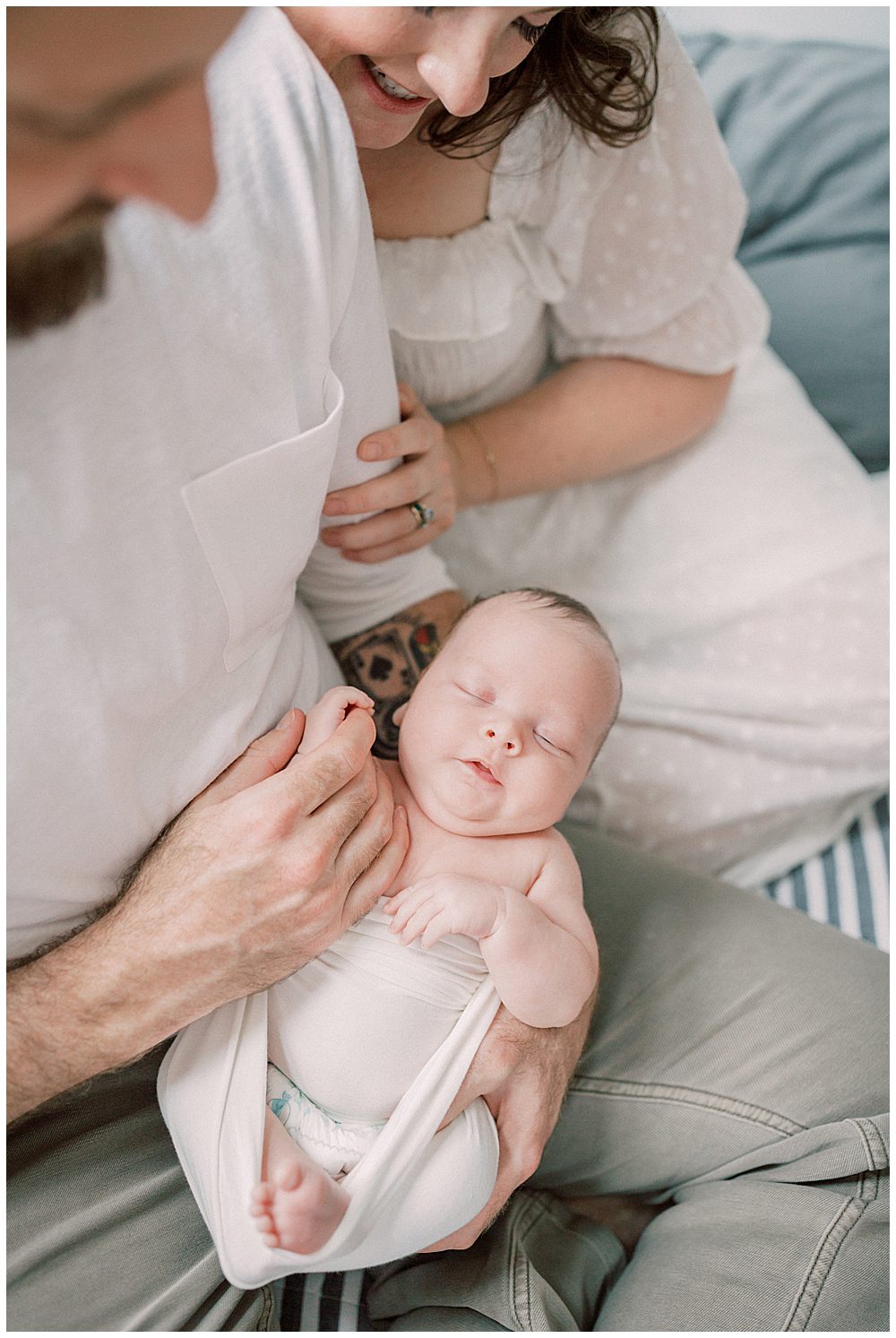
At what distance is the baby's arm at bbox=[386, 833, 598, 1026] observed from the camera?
0.78 meters

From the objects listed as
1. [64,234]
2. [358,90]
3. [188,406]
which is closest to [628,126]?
[358,90]

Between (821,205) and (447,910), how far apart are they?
1.26 m

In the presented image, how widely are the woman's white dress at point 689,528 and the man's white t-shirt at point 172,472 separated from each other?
32cm

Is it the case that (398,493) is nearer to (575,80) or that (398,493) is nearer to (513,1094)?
(575,80)

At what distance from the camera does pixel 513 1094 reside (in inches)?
33.6

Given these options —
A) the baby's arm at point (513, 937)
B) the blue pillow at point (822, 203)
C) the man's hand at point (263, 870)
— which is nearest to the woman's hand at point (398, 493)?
the man's hand at point (263, 870)

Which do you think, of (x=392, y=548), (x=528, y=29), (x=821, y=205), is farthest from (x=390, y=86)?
(x=821, y=205)

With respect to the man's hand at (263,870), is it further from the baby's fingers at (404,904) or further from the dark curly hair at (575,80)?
the dark curly hair at (575,80)

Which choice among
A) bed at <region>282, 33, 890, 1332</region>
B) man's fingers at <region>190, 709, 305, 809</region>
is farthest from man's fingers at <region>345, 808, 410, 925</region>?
bed at <region>282, 33, 890, 1332</region>

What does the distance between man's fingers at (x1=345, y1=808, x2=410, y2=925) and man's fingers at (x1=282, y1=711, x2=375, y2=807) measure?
5 centimetres

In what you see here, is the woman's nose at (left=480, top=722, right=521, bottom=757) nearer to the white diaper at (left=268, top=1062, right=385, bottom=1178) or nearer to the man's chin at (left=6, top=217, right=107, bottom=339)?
the white diaper at (left=268, top=1062, right=385, bottom=1178)

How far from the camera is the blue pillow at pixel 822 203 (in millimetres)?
1485

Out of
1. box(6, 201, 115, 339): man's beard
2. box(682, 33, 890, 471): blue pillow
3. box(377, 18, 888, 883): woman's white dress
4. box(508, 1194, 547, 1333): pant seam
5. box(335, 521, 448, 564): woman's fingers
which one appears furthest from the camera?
box(682, 33, 890, 471): blue pillow

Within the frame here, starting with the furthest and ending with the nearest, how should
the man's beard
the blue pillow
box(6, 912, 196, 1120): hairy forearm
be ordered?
the blue pillow, box(6, 912, 196, 1120): hairy forearm, the man's beard
